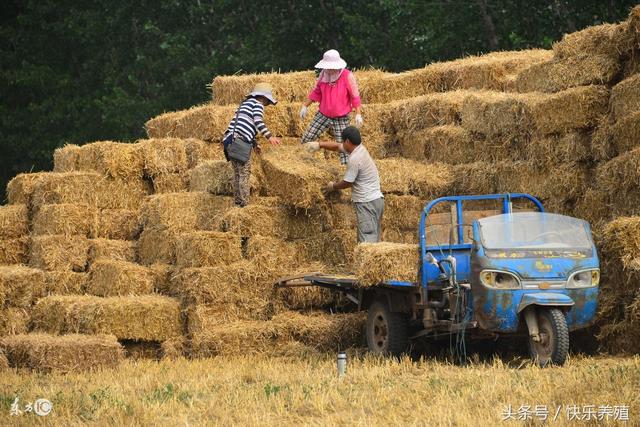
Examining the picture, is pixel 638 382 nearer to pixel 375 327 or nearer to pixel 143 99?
pixel 375 327

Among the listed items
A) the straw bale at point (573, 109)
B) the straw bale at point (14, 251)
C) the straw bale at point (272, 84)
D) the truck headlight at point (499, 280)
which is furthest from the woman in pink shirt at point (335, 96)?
the truck headlight at point (499, 280)

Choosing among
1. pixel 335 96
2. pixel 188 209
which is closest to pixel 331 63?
pixel 335 96

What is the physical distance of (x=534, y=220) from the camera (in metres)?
16.1

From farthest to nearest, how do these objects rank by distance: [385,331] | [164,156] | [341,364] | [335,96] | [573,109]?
[164,156]
[335,96]
[573,109]
[385,331]
[341,364]

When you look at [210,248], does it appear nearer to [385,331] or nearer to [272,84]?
[385,331]

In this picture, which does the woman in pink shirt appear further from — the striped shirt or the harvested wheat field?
the striped shirt

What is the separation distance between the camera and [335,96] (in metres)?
21.2

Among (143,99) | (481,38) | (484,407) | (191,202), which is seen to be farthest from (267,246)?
(143,99)

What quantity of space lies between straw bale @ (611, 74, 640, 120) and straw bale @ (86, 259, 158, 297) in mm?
7507

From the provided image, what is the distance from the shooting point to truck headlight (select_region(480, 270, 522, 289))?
50.7 ft

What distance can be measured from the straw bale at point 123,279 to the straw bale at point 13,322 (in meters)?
1.20

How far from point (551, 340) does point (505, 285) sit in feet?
2.86

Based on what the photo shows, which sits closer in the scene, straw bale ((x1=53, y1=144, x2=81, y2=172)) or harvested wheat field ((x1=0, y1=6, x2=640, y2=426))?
harvested wheat field ((x1=0, y1=6, x2=640, y2=426))

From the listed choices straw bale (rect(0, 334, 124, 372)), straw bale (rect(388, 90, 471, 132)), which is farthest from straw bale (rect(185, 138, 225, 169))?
straw bale (rect(0, 334, 124, 372))
